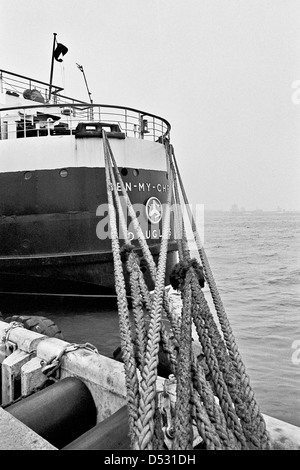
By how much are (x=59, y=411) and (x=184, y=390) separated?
136cm

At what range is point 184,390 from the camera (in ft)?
5.63

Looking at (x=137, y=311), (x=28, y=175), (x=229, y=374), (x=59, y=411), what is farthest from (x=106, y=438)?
(x=28, y=175)

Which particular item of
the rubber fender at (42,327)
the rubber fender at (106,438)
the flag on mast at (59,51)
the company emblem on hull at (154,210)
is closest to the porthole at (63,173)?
the company emblem on hull at (154,210)

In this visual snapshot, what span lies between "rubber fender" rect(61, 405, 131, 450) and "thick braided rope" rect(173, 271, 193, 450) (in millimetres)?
720

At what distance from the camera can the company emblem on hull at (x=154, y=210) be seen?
26.0 ft

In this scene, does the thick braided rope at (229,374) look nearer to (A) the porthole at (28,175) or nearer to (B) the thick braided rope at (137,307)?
(B) the thick braided rope at (137,307)

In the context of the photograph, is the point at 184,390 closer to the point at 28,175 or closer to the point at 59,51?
the point at 28,175

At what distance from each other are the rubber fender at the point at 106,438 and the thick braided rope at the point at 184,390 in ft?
2.36

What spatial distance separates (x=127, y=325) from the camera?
7.38ft

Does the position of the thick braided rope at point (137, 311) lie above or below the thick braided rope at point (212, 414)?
above

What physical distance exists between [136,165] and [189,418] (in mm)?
6646

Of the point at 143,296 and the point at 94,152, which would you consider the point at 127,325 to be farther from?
the point at 94,152

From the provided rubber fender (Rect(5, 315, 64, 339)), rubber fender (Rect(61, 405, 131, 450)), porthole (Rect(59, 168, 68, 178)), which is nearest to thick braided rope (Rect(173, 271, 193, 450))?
rubber fender (Rect(61, 405, 131, 450))
